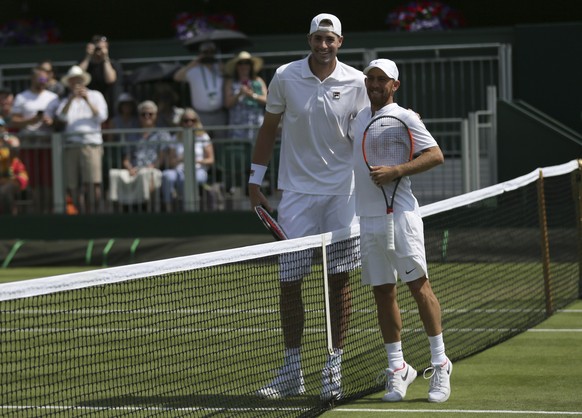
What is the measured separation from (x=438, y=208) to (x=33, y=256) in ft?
30.5

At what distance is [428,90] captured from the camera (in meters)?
17.6

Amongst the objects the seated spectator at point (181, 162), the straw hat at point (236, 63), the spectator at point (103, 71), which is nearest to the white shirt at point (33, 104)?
the spectator at point (103, 71)

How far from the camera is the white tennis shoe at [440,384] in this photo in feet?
24.4

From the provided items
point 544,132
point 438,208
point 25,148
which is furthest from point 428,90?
point 438,208

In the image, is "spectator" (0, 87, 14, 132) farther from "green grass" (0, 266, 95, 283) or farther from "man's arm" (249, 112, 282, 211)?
"man's arm" (249, 112, 282, 211)

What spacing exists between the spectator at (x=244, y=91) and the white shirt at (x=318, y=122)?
29.2 feet

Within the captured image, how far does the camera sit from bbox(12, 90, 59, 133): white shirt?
17906 mm

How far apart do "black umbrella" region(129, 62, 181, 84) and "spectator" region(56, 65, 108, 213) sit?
1.92 ft

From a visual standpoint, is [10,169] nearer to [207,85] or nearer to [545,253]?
[207,85]

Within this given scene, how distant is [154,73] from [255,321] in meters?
8.17

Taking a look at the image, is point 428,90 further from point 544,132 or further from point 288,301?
point 288,301

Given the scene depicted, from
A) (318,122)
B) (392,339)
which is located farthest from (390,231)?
(318,122)

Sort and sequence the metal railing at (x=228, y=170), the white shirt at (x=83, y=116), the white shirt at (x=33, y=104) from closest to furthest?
1. the metal railing at (x=228, y=170)
2. the white shirt at (x=83, y=116)
3. the white shirt at (x=33, y=104)

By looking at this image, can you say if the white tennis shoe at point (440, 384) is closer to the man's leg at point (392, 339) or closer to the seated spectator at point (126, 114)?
the man's leg at point (392, 339)
